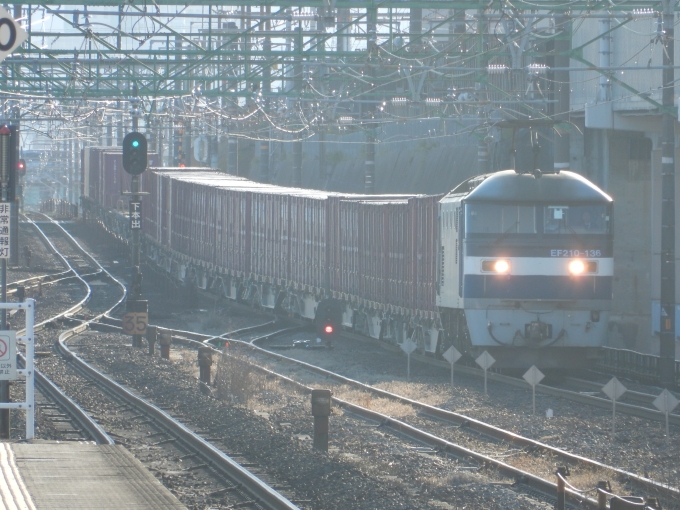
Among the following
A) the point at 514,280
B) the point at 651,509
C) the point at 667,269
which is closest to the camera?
Result: the point at 651,509

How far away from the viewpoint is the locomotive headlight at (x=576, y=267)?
17.2 m

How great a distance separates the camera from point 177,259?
3812 cm

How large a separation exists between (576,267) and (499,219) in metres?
1.44

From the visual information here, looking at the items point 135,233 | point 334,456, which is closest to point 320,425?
point 334,456

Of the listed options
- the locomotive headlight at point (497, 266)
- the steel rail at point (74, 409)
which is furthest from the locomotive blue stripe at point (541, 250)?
the steel rail at point (74, 409)

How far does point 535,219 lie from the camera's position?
56.5ft

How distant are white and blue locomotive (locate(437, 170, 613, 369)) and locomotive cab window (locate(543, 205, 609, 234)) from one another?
2 cm

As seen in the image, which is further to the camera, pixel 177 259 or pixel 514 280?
pixel 177 259

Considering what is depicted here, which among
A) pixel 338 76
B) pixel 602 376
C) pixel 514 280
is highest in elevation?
pixel 338 76

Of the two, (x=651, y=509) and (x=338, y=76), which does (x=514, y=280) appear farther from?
(x=338, y=76)

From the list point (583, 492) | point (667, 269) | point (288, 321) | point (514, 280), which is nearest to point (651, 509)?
point (583, 492)

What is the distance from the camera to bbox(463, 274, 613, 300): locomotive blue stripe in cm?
1706

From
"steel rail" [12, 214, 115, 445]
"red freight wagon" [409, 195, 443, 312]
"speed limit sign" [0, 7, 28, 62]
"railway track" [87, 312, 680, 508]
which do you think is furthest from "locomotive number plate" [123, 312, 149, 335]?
"speed limit sign" [0, 7, 28, 62]

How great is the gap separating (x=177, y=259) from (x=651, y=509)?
32186 millimetres
